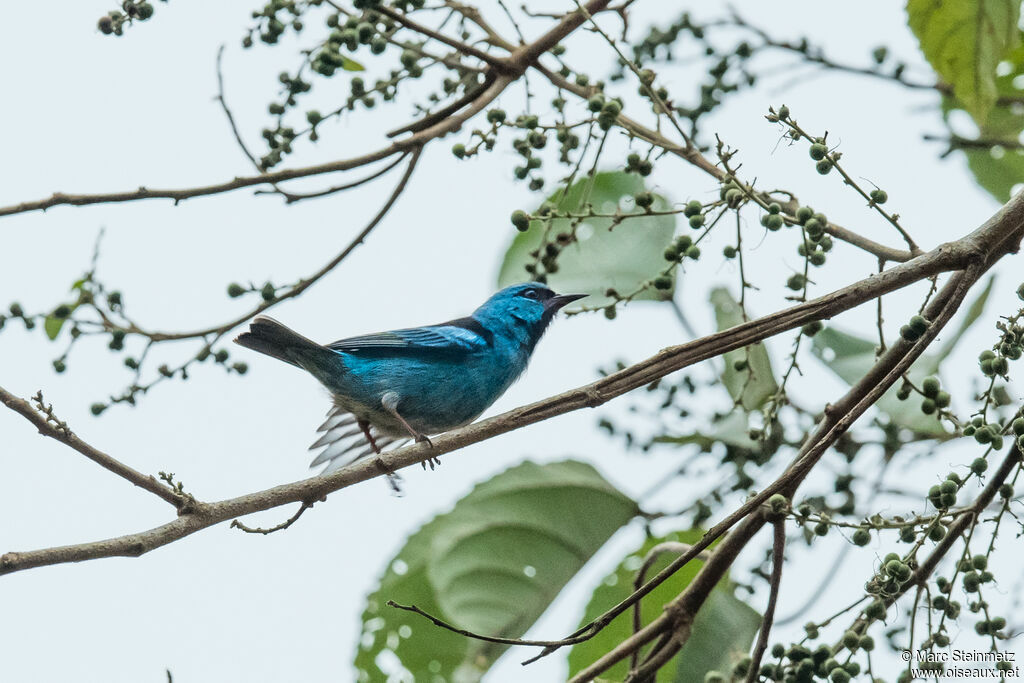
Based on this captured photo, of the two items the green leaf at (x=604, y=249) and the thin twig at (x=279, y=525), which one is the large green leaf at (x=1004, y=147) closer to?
the green leaf at (x=604, y=249)

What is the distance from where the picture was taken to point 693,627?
4.03 metres

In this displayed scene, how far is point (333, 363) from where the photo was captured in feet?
16.6

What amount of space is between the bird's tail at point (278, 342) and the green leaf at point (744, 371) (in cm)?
172

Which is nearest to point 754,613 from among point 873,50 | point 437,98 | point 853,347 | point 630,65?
point 853,347

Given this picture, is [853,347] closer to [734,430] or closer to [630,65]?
[734,430]

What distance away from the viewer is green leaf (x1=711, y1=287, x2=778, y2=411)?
16.0 feet

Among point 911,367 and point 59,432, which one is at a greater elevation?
point 911,367

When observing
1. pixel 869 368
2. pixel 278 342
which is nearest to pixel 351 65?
pixel 278 342

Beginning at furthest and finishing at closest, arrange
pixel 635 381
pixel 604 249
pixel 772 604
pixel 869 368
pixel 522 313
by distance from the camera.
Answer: pixel 522 313 → pixel 604 249 → pixel 869 368 → pixel 772 604 → pixel 635 381

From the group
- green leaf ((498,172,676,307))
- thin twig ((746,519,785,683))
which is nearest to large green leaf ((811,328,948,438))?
green leaf ((498,172,676,307))

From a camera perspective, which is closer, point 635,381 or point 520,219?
point 635,381

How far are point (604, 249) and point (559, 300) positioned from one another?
1.10 ft

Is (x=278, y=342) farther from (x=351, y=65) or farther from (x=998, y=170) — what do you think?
(x=998, y=170)

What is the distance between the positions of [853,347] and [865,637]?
6.82ft
